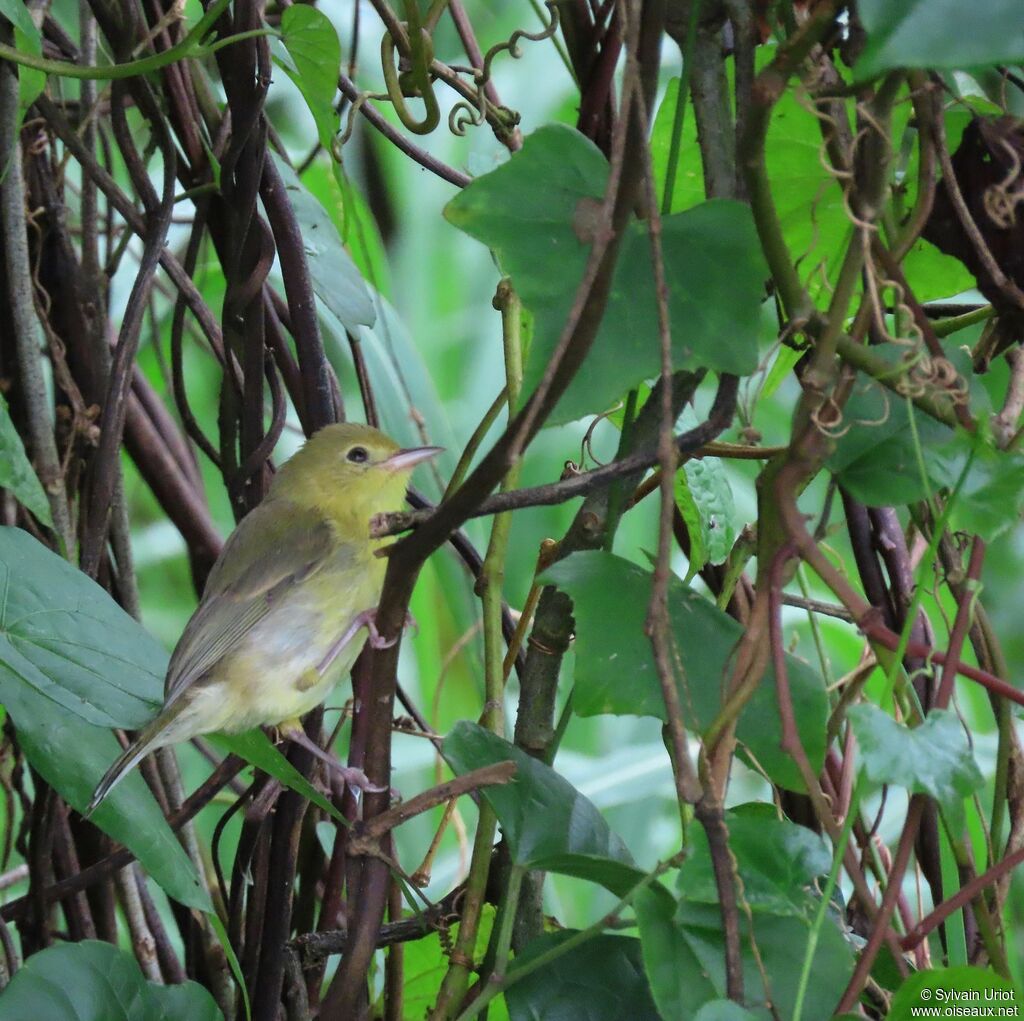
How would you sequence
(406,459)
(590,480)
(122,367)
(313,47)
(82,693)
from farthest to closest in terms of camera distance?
1. (406,459)
2. (122,367)
3. (313,47)
4. (82,693)
5. (590,480)

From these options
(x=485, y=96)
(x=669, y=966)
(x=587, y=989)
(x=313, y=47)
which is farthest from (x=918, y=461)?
(x=313, y=47)

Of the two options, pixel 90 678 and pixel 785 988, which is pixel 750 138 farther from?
pixel 90 678

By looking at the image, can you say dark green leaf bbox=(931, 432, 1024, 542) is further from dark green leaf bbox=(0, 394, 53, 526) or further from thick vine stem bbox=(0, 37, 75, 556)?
thick vine stem bbox=(0, 37, 75, 556)

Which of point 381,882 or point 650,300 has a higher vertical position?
point 650,300

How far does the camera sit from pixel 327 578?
104 inches

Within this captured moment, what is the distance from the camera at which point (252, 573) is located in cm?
258

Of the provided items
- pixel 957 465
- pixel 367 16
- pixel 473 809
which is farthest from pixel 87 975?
pixel 367 16

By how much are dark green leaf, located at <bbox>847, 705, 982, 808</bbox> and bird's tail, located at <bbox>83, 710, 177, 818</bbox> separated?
98 cm

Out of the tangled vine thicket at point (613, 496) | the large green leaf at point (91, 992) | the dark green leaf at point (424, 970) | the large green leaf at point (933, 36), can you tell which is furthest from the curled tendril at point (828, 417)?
the dark green leaf at point (424, 970)

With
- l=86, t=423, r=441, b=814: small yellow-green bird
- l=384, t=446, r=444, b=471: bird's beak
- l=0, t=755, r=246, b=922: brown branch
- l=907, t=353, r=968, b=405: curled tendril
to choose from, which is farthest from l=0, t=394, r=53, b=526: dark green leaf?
l=907, t=353, r=968, b=405: curled tendril

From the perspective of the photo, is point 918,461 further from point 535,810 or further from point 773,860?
point 535,810

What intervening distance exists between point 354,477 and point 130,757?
107 cm

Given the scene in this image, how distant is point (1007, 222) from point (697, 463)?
59 cm

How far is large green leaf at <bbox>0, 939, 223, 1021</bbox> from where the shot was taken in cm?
147
